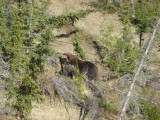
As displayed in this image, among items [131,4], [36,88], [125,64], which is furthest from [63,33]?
[36,88]

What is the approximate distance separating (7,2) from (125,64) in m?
9.04

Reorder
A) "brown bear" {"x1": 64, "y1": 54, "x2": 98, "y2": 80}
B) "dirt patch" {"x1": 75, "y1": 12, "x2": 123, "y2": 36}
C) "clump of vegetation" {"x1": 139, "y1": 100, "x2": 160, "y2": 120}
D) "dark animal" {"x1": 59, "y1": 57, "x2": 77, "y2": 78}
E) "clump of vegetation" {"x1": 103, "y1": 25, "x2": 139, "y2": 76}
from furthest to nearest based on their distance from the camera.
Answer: "dirt patch" {"x1": 75, "y1": 12, "x2": 123, "y2": 36} < "clump of vegetation" {"x1": 103, "y1": 25, "x2": 139, "y2": 76} < "brown bear" {"x1": 64, "y1": 54, "x2": 98, "y2": 80} < "dark animal" {"x1": 59, "y1": 57, "x2": 77, "y2": 78} < "clump of vegetation" {"x1": 139, "y1": 100, "x2": 160, "y2": 120}

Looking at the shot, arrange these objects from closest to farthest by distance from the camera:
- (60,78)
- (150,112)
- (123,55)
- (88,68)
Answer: (150,112), (60,78), (88,68), (123,55)

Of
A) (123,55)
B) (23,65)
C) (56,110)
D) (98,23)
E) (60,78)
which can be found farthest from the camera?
(98,23)

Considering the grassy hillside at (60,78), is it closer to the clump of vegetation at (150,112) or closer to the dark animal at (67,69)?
the clump of vegetation at (150,112)

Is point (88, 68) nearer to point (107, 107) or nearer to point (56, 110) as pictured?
point (107, 107)

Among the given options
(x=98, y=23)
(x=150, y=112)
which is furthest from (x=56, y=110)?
(x=98, y=23)

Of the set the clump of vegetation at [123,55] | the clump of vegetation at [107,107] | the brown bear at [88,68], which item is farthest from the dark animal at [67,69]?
the clump of vegetation at [123,55]

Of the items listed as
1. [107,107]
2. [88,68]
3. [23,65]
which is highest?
[23,65]

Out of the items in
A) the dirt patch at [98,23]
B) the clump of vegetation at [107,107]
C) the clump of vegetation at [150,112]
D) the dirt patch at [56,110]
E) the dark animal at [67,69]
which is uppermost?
the dirt patch at [98,23]

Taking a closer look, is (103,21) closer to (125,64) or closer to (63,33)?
(63,33)

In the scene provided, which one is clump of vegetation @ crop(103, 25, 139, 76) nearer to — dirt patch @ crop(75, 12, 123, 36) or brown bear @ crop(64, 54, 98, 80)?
brown bear @ crop(64, 54, 98, 80)

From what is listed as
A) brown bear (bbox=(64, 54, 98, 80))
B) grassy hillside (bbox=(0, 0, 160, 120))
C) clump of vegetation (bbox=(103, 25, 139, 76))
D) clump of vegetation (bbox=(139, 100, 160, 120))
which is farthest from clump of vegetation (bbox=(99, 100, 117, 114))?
clump of vegetation (bbox=(103, 25, 139, 76))

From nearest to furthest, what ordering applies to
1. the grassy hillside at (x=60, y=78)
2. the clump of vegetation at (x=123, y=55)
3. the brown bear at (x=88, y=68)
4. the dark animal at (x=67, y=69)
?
the grassy hillside at (x=60, y=78) → the dark animal at (x=67, y=69) → the brown bear at (x=88, y=68) → the clump of vegetation at (x=123, y=55)
